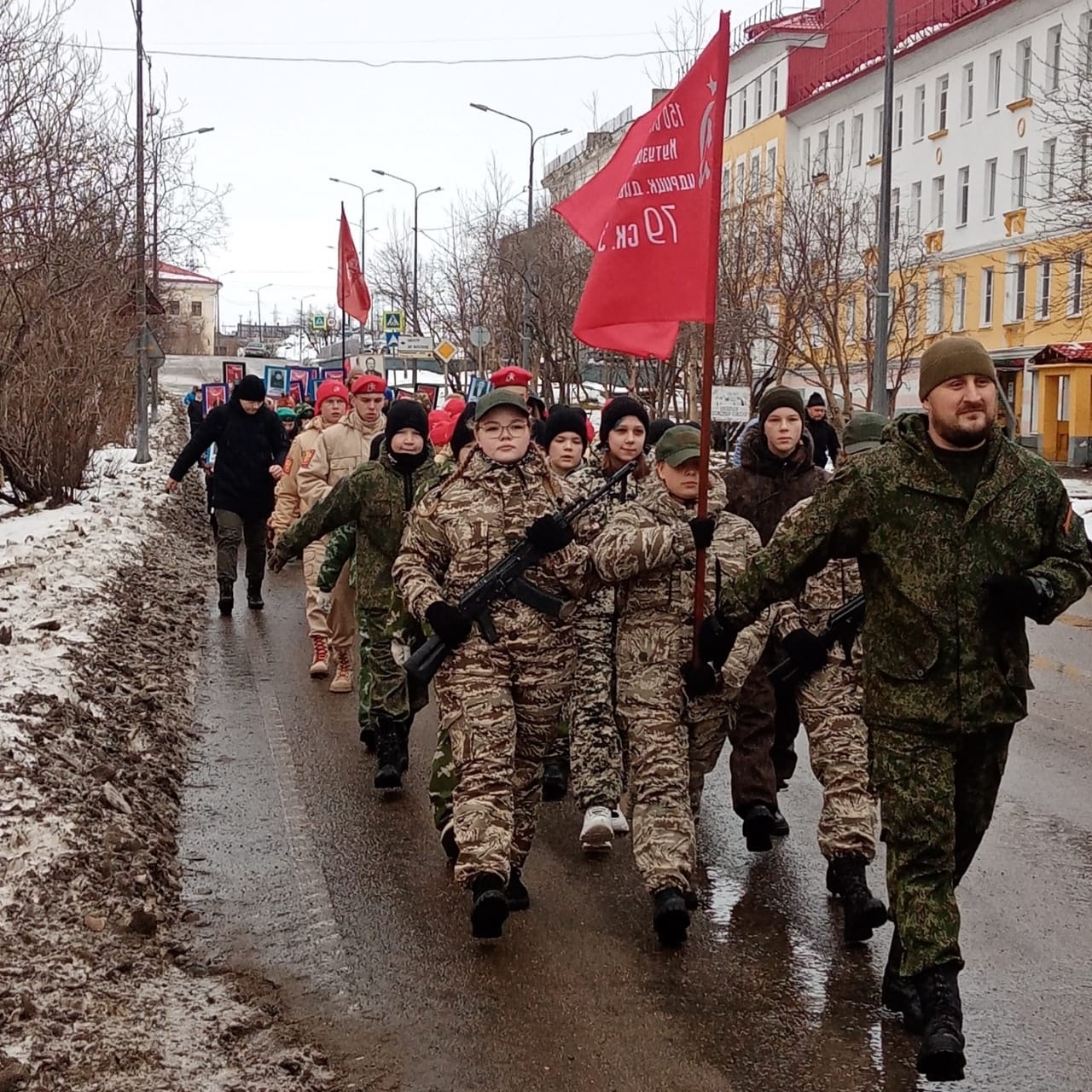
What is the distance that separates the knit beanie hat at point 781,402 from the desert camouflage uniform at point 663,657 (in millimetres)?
718

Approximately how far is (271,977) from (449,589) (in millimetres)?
1484

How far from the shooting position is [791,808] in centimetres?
744

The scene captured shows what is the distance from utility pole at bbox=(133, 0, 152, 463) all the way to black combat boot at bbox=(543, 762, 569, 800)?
18.9m

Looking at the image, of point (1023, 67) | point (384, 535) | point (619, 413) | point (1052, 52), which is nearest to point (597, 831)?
point (619, 413)

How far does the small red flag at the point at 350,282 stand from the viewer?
26.5 m

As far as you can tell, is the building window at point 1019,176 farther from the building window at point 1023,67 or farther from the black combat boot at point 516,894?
the black combat boot at point 516,894

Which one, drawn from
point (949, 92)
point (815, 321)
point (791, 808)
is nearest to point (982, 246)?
point (949, 92)

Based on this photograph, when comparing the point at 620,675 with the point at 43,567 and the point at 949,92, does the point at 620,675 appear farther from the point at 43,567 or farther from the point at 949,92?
the point at 949,92

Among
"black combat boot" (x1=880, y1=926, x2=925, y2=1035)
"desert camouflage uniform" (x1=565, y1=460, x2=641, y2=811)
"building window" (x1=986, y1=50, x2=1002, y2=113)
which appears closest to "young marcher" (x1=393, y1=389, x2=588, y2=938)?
"desert camouflage uniform" (x1=565, y1=460, x2=641, y2=811)

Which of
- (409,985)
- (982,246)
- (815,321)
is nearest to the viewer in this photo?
(409,985)

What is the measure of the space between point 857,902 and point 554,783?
2454mm

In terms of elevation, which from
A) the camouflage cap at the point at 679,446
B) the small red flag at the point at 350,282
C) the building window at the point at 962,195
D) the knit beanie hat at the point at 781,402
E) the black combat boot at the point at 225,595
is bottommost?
the black combat boot at the point at 225,595

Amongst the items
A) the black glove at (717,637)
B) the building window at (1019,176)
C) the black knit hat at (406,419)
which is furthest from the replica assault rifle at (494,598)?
the building window at (1019,176)

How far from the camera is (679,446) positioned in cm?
586
